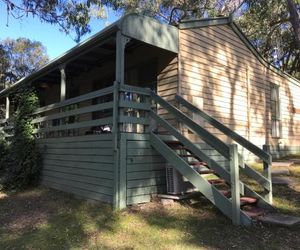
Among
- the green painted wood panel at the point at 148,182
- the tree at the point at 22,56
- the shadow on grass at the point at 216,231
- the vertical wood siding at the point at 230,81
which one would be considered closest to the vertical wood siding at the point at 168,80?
the vertical wood siding at the point at 230,81

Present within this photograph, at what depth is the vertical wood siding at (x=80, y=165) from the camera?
7.09m

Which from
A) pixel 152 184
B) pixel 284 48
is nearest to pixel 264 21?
pixel 284 48

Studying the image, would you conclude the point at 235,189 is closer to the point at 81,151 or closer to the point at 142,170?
the point at 142,170

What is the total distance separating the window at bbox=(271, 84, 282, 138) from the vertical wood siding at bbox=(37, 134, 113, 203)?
309 inches

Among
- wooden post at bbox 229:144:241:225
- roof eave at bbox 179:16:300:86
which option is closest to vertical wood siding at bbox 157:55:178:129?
roof eave at bbox 179:16:300:86

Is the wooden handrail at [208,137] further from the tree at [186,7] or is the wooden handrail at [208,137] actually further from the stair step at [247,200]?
the tree at [186,7]

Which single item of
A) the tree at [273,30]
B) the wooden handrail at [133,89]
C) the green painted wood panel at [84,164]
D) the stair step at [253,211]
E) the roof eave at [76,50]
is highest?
the tree at [273,30]

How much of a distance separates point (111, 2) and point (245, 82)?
28.5 feet

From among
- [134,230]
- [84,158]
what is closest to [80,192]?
[84,158]

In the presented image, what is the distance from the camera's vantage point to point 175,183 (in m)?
6.90

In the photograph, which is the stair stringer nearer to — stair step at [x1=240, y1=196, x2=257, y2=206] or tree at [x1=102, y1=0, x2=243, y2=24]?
stair step at [x1=240, y1=196, x2=257, y2=206]

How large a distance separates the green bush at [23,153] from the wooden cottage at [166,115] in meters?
0.27

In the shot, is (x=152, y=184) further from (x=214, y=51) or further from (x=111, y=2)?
(x=111, y=2)

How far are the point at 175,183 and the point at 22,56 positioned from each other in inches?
1360
